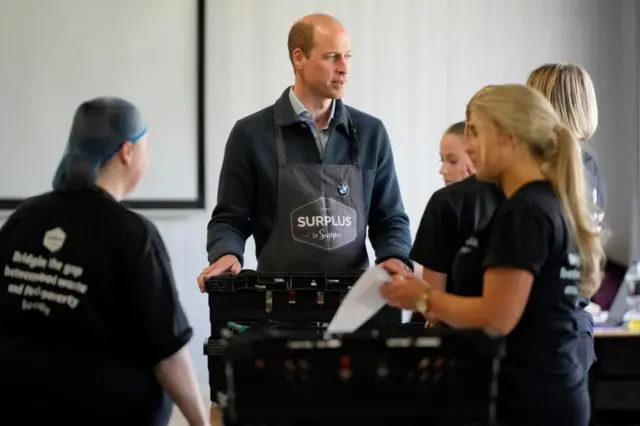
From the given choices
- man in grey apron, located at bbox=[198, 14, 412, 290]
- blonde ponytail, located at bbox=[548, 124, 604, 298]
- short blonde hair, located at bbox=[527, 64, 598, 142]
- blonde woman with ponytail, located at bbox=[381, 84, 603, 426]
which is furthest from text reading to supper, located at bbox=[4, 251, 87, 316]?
short blonde hair, located at bbox=[527, 64, 598, 142]

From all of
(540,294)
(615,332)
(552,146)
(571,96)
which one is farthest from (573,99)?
(615,332)

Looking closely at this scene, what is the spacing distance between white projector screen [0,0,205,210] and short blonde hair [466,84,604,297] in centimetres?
214

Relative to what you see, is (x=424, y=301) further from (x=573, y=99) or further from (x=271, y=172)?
(x=271, y=172)

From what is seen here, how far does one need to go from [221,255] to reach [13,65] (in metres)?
1.53

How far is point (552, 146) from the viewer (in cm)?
179

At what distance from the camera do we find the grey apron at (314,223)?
8.48 feet

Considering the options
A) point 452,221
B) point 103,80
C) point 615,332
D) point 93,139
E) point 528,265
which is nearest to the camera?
point 528,265

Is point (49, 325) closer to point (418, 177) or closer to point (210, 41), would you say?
point (210, 41)

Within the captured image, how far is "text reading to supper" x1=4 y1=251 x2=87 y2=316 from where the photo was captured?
1.78m

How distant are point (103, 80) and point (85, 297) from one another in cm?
200

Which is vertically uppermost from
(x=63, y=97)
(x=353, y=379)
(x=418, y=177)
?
(x=63, y=97)

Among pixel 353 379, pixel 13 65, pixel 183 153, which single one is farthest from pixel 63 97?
pixel 353 379

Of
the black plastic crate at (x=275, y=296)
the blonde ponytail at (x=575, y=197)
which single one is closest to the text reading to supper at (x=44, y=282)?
the black plastic crate at (x=275, y=296)

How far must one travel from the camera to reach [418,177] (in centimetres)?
414
